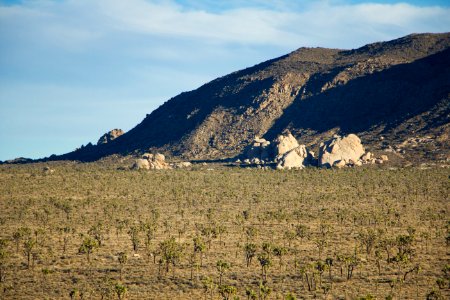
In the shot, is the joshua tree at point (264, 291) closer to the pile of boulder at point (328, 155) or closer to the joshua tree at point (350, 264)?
the joshua tree at point (350, 264)

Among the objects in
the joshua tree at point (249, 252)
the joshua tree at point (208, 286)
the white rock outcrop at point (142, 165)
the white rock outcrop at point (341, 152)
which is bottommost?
the joshua tree at point (208, 286)

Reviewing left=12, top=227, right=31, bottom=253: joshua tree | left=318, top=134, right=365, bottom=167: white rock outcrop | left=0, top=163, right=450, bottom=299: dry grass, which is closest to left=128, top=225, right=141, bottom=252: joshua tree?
left=0, top=163, right=450, bottom=299: dry grass

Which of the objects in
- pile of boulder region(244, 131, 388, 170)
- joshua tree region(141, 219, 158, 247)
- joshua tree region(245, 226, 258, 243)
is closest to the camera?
joshua tree region(141, 219, 158, 247)

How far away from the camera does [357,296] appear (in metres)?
48.0

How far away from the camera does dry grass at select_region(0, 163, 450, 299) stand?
52.1m

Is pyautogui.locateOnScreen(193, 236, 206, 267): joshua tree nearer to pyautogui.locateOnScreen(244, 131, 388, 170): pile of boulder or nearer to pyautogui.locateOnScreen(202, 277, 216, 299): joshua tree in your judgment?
pyautogui.locateOnScreen(202, 277, 216, 299): joshua tree

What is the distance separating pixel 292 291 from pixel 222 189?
228 ft

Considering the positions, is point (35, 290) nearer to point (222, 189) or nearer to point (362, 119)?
point (222, 189)

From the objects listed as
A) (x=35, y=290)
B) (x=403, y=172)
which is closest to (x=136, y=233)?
(x=35, y=290)

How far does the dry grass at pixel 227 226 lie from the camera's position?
52125 mm

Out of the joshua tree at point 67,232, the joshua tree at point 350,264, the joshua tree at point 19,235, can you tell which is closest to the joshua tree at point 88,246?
the joshua tree at point 19,235

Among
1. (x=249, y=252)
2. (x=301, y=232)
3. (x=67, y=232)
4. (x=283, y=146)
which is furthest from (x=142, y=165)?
(x=249, y=252)

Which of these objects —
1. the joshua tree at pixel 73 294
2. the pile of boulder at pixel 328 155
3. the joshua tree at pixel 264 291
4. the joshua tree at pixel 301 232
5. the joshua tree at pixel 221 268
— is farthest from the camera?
the pile of boulder at pixel 328 155

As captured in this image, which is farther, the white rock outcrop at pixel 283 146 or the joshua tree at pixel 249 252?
the white rock outcrop at pixel 283 146
